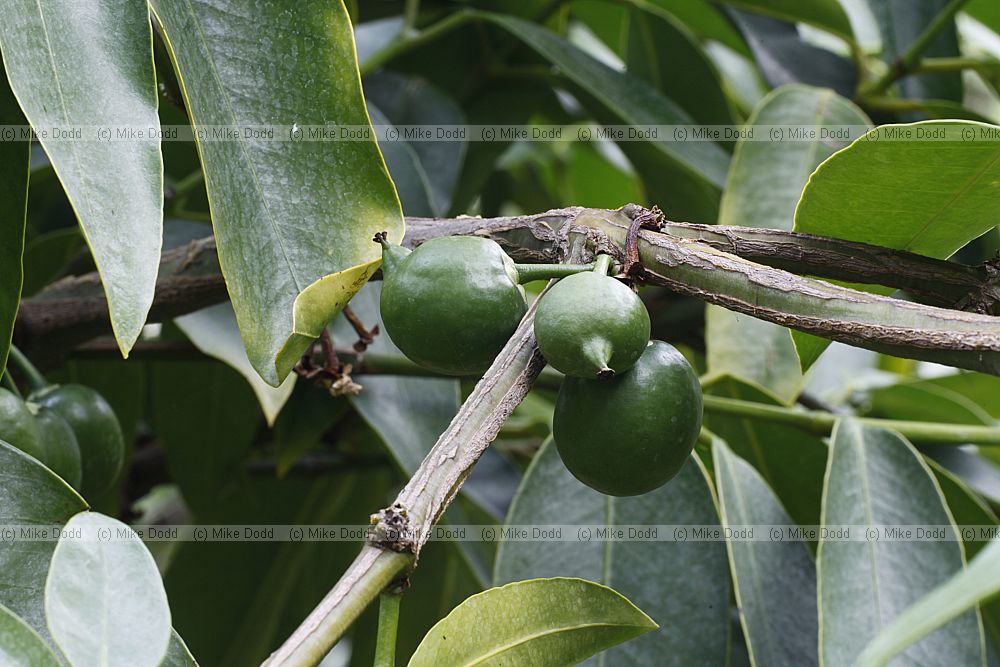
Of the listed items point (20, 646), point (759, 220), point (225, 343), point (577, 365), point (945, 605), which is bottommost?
point (20, 646)

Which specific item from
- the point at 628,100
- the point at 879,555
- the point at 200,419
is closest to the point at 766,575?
the point at 879,555

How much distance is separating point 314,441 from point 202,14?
1.69 ft

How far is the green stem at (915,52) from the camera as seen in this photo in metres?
1.31

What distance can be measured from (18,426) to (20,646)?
309 mm

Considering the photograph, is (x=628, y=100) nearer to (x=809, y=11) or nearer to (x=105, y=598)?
(x=809, y=11)

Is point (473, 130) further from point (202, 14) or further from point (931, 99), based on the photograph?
point (202, 14)

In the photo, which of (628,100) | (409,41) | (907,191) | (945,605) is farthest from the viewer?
(409,41)

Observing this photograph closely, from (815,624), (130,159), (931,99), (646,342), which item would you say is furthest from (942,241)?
(931,99)

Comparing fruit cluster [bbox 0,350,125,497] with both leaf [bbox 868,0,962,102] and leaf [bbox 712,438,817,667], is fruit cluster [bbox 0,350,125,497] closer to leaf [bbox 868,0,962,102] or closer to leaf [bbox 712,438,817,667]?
leaf [bbox 712,438,817,667]

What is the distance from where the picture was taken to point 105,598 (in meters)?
0.49

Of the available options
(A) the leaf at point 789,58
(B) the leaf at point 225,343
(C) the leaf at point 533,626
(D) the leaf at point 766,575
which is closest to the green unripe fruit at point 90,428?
(B) the leaf at point 225,343

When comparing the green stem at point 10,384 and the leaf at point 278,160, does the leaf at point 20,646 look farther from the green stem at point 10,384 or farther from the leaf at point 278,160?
the green stem at point 10,384

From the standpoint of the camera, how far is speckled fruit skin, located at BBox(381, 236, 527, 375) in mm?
566

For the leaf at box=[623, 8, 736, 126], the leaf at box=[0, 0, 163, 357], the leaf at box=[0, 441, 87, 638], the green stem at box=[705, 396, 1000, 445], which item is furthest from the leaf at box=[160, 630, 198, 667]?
the leaf at box=[623, 8, 736, 126]
